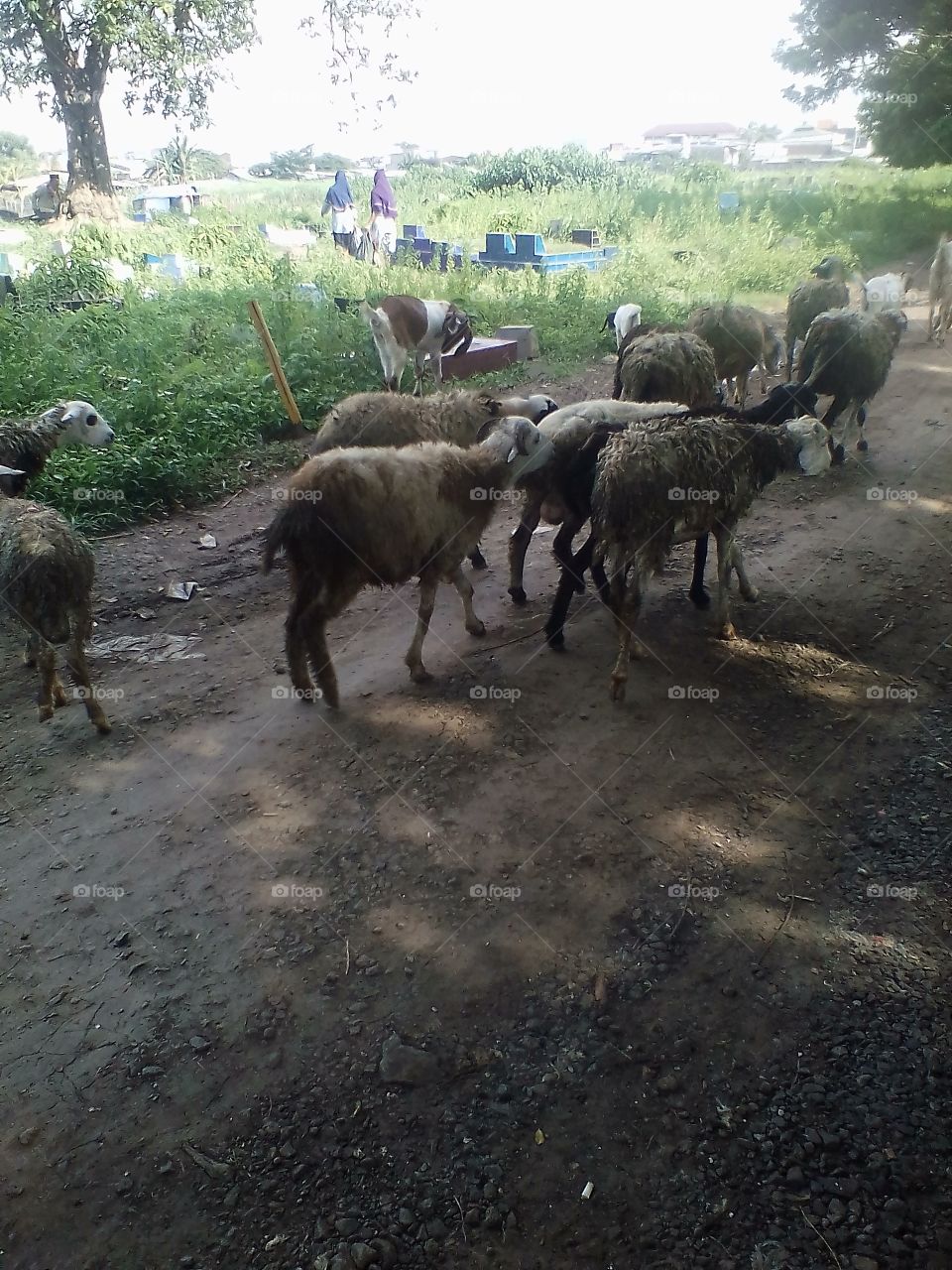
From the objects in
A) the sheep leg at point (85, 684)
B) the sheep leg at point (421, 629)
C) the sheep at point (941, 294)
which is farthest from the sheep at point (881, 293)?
the sheep leg at point (85, 684)

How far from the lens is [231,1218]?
2.67 meters

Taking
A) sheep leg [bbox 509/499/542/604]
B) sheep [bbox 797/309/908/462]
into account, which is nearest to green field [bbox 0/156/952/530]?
sheep leg [bbox 509/499/542/604]

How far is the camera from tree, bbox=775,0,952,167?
12930 millimetres

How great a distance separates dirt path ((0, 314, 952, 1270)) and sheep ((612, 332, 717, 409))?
7.68ft

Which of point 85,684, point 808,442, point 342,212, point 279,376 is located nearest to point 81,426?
point 279,376

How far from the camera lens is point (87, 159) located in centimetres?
1903

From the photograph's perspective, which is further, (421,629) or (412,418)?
(412,418)

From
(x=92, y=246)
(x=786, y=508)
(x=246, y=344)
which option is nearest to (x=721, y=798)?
(x=786, y=508)

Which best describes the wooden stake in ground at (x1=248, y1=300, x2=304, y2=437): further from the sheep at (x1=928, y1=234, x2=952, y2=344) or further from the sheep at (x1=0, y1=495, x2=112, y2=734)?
the sheep at (x1=928, y1=234, x2=952, y2=344)

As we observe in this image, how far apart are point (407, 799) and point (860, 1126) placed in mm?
2461

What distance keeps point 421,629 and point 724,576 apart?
6.82 feet

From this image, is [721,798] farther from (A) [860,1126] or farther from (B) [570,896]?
(A) [860,1126]

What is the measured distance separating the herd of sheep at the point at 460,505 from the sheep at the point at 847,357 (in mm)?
1773

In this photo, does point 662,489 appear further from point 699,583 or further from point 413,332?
point 413,332
